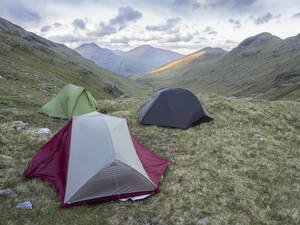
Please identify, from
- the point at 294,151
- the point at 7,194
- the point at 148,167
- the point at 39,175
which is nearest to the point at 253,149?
the point at 294,151

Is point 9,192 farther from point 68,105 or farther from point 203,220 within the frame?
point 68,105

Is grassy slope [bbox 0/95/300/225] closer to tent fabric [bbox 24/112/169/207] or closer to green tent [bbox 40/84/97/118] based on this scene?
tent fabric [bbox 24/112/169/207]

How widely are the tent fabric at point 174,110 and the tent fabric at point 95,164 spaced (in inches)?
218

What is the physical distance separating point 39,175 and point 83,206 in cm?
266

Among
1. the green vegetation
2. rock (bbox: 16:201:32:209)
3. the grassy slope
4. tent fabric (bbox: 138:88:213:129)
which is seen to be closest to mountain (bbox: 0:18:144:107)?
the green vegetation

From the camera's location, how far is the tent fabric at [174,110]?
13672mm

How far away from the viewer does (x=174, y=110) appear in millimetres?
13844

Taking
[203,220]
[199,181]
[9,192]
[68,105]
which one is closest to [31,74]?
[68,105]

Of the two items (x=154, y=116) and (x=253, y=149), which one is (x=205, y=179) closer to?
(x=253, y=149)

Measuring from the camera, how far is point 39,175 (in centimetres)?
765

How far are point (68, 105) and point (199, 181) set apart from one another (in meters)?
13.2

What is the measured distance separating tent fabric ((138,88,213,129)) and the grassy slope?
81 cm

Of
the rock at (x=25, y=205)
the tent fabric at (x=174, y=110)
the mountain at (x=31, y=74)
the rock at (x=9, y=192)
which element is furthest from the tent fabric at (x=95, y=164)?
the mountain at (x=31, y=74)

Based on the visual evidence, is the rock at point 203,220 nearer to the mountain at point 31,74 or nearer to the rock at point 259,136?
the rock at point 259,136
